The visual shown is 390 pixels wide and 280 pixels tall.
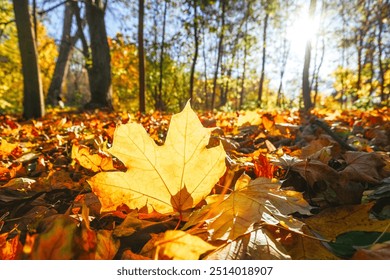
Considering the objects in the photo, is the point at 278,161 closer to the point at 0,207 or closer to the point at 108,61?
the point at 0,207

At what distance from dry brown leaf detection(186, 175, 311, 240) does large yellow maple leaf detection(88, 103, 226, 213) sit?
5cm

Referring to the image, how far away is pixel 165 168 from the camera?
1.84ft

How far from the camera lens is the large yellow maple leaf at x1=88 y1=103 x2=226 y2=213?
0.55 metres

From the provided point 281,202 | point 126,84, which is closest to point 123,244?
point 281,202

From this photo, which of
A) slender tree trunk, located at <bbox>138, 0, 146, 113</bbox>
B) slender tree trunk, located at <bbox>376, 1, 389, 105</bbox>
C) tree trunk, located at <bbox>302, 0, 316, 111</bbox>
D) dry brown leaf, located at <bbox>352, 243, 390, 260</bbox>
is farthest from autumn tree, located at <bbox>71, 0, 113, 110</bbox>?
dry brown leaf, located at <bbox>352, 243, 390, 260</bbox>

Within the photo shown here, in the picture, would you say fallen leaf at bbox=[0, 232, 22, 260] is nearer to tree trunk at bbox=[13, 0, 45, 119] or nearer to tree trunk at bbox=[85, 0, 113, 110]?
tree trunk at bbox=[13, 0, 45, 119]

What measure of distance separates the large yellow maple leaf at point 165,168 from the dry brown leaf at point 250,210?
0.17ft

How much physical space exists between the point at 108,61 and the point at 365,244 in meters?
8.25

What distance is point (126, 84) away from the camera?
1588cm

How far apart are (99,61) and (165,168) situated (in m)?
7.95

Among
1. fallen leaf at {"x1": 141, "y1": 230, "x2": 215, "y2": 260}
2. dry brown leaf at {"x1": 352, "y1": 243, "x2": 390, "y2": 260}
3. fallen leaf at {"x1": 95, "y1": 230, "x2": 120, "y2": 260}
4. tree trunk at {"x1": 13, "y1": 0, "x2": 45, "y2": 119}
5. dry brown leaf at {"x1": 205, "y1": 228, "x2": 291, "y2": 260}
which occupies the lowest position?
fallen leaf at {"x1": 95, "y1": 230, "x2": 120, "y2": 260}

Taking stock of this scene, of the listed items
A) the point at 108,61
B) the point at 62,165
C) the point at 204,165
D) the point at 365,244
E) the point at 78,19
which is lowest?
the point at 62,165

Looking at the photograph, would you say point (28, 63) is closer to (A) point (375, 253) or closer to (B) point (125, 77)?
(A) point (375, 253)

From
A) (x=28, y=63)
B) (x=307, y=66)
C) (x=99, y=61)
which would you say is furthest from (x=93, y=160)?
(x=307, y=66)
